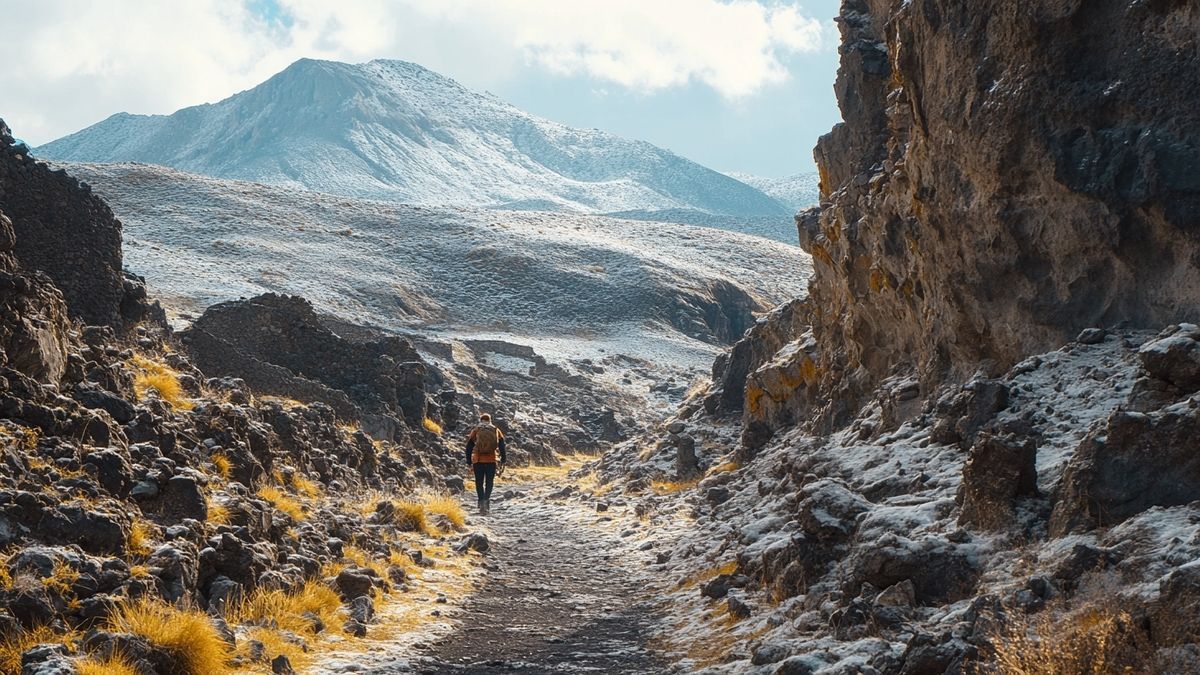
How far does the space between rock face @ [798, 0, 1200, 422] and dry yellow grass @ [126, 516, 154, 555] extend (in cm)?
870

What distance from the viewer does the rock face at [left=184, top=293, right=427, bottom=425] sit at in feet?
77.3

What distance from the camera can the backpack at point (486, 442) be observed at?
18.8 m

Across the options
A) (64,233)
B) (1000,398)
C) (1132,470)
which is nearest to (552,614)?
(1000,398)

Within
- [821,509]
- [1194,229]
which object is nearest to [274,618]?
[821,509]

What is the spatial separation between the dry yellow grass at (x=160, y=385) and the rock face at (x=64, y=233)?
174cm

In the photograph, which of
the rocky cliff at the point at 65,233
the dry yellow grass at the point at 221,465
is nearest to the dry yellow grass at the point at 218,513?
the dry yellow grass at the point at 221,465

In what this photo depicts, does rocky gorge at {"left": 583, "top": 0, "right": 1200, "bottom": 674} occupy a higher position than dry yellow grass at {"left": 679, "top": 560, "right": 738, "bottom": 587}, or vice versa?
rocky gorge at {"left": 583, "top": 0, "right": 1200, "bottom": 674}

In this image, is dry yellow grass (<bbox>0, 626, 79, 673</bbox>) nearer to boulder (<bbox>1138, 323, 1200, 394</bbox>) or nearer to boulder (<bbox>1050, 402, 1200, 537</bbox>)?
boulder (<bbox>1050, 402, 1200, 537</bbox>)

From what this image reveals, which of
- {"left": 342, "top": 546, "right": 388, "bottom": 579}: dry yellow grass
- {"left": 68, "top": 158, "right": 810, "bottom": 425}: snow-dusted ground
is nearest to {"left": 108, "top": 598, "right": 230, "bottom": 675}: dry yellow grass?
{"left": 342, "top": 546, "right": 388, "bottom": 579}: dry yellow grass

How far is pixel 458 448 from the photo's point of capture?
106 ft

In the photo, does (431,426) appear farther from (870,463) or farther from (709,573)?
(870,463)

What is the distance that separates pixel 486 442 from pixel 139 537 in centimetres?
Result: 1072

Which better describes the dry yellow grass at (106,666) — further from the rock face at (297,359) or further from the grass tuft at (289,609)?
the rock face at (297,359)

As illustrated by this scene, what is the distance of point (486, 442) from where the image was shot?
18938 mm
